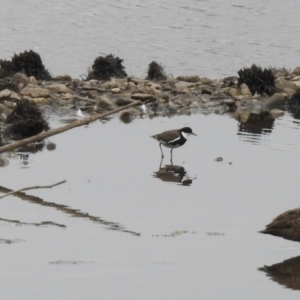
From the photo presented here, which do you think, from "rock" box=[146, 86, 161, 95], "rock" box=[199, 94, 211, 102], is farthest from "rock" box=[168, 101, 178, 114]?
"rock" box=[199, 94, 211, 102]

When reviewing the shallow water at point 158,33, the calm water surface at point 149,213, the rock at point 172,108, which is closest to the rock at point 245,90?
the rock at point 172,108

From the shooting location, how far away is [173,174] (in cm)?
1703

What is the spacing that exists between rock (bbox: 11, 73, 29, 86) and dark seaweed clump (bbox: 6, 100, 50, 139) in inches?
162

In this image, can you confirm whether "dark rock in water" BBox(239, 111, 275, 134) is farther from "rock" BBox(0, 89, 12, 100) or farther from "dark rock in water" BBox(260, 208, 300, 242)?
"dark rock in water" BBox(260, 208, 300, 242)

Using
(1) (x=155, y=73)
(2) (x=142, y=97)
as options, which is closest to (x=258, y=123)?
(2) (x=142, y=97)

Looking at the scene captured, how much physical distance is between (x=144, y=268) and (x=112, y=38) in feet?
84.0

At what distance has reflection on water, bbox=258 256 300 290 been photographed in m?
11.6

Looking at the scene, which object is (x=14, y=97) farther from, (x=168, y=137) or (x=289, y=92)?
(x=289, y=92)

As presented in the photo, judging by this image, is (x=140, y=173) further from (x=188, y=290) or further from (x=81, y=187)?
(x=188, y=290)

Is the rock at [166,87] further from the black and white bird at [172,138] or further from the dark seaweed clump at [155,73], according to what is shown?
the black and white bird at [172,138]

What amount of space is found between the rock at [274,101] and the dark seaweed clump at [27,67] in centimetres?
525

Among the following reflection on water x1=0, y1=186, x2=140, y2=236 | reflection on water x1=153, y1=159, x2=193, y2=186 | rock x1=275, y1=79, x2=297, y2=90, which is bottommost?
reflection on water x1=0, y1=186, x2=140, y2=236

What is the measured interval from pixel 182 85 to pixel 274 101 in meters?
2.11

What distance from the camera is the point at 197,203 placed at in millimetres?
14914
